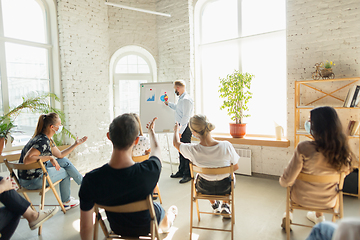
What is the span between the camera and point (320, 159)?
76.2 inches

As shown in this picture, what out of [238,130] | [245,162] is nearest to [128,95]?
[238,130]

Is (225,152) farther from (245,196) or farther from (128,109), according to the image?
(128,109)

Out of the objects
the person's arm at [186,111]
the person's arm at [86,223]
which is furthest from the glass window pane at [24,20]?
the person's arm at [86,223]

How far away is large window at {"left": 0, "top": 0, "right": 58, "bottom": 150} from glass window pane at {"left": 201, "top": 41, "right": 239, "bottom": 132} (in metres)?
2.93

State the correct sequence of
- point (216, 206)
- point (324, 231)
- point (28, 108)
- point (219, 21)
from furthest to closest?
point (219, 21) < point (28, 108) < point (216, 206) < point (324, 231)

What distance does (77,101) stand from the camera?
4.59 meters

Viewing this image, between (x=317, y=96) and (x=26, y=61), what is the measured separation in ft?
15.9

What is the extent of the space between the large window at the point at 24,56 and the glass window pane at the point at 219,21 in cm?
297

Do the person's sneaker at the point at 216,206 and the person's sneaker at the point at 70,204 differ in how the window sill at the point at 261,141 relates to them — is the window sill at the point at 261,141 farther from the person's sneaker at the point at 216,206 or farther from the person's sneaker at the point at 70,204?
the person's sneaker at the point at 70,204

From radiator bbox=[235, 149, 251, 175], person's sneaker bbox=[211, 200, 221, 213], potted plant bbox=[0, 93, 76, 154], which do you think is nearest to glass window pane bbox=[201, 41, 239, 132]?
radiator bbox=[235, 149, 251, 175]

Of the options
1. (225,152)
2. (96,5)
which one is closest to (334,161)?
(225,152)

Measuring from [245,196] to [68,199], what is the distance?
7.85 ft

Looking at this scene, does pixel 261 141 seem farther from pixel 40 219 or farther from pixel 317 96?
pixel 40 219

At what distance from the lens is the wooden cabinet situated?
3513 mm
